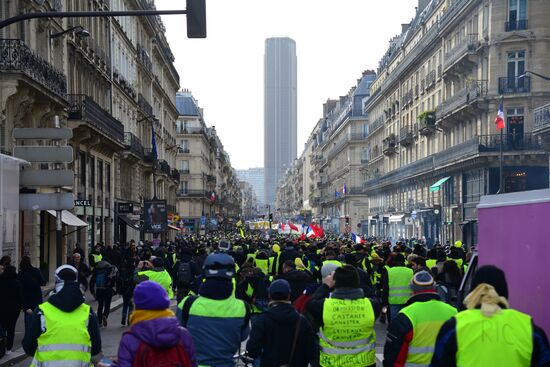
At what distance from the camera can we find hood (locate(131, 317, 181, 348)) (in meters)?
5.19

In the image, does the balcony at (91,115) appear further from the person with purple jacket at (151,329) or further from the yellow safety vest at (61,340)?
the person with purple jacket at (151,329)

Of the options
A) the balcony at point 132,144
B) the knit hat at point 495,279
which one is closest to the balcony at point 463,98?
the balcony at point 132,144

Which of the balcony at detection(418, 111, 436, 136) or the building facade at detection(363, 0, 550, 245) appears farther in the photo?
the balcony at detection(418, 111, 436, 136)

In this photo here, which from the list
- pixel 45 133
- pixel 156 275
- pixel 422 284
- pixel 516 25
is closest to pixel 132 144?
pixel 516 25

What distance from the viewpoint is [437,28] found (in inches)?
1977

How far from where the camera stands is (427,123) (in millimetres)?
51938

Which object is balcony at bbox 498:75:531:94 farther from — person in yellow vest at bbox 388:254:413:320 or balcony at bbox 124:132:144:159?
person in yellow vest at bbox 388:254:413:320

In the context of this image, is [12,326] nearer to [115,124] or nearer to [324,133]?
[115,124]

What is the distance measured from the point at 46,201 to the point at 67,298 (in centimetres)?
861

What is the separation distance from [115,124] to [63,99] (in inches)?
445

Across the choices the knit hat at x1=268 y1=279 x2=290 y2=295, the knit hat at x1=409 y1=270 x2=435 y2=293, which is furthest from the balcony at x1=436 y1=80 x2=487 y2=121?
the knit hat at x1=268 y1=279 x2=290 y2=295

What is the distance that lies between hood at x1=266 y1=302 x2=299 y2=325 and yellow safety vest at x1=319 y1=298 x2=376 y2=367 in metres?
0.56

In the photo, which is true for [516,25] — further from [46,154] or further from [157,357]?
[157,357]

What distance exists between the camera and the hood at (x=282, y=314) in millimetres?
6598
